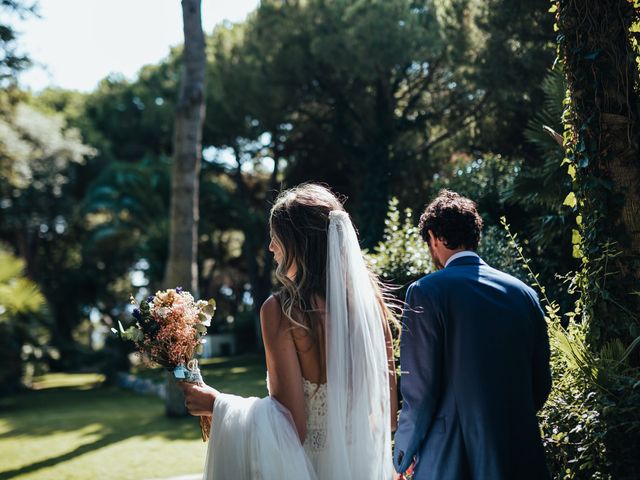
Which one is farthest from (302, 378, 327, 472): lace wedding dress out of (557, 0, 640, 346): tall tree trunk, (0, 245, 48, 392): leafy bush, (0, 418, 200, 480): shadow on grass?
(0, 245, 48, 392): leafy bush

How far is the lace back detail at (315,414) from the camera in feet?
9.71

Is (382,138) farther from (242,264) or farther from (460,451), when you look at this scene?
(460,451)

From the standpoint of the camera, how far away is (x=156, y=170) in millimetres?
24734

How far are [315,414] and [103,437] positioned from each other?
869cm

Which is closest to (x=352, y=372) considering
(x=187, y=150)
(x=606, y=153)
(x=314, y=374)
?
(x=314, y=374)

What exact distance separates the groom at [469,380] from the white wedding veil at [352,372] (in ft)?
0.59

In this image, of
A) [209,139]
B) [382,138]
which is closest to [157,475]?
[382,138]

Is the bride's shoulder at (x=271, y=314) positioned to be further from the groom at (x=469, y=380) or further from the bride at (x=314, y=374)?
the groom at (x=469, y=380)

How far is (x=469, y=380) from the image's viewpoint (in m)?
2.76

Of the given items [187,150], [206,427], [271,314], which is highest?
[187,150]

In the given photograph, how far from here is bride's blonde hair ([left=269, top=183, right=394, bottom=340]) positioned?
9.52 feet

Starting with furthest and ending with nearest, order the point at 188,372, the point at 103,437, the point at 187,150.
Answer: the point at 187,150 < the point at 103,437 < the point at 188,372

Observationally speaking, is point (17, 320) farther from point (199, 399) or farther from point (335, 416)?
point (335, 416)

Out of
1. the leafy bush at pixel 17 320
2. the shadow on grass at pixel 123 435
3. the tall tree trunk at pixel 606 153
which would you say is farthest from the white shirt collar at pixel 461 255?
the leafy bush at pixel 17 320
